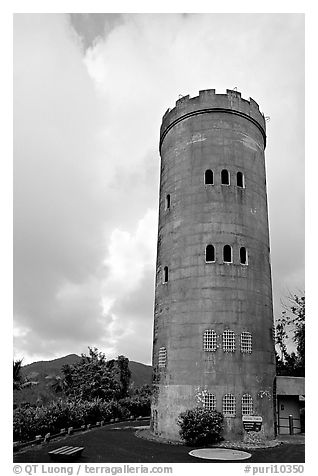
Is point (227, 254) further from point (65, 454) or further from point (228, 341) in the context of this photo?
point (65, 454)

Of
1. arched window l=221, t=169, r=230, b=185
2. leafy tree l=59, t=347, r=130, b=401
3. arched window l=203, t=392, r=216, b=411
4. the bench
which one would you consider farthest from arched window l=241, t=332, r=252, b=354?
leafy tree l=59, t=347, r=130, b=401

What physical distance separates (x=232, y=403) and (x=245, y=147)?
1401 centimetres

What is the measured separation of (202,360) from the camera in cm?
2275

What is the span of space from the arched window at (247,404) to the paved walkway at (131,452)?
212cm

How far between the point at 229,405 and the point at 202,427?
72.2 inches

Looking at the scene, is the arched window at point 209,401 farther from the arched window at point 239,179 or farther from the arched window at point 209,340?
the arched window at point 239,179

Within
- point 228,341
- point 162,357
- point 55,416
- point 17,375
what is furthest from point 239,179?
point 17,375

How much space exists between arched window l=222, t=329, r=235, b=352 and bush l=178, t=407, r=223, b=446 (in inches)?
123

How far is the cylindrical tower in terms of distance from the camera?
74.5 ft

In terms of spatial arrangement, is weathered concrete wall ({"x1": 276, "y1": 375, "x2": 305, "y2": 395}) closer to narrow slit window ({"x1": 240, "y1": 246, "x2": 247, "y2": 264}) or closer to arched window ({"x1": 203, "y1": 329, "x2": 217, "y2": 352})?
arched window ({"x1": 203, "y1": 329, "x2": 217, "y2": 352})

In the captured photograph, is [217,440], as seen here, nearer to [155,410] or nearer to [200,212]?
[155,410]

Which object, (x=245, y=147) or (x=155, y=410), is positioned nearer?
(x=155, y=410)
